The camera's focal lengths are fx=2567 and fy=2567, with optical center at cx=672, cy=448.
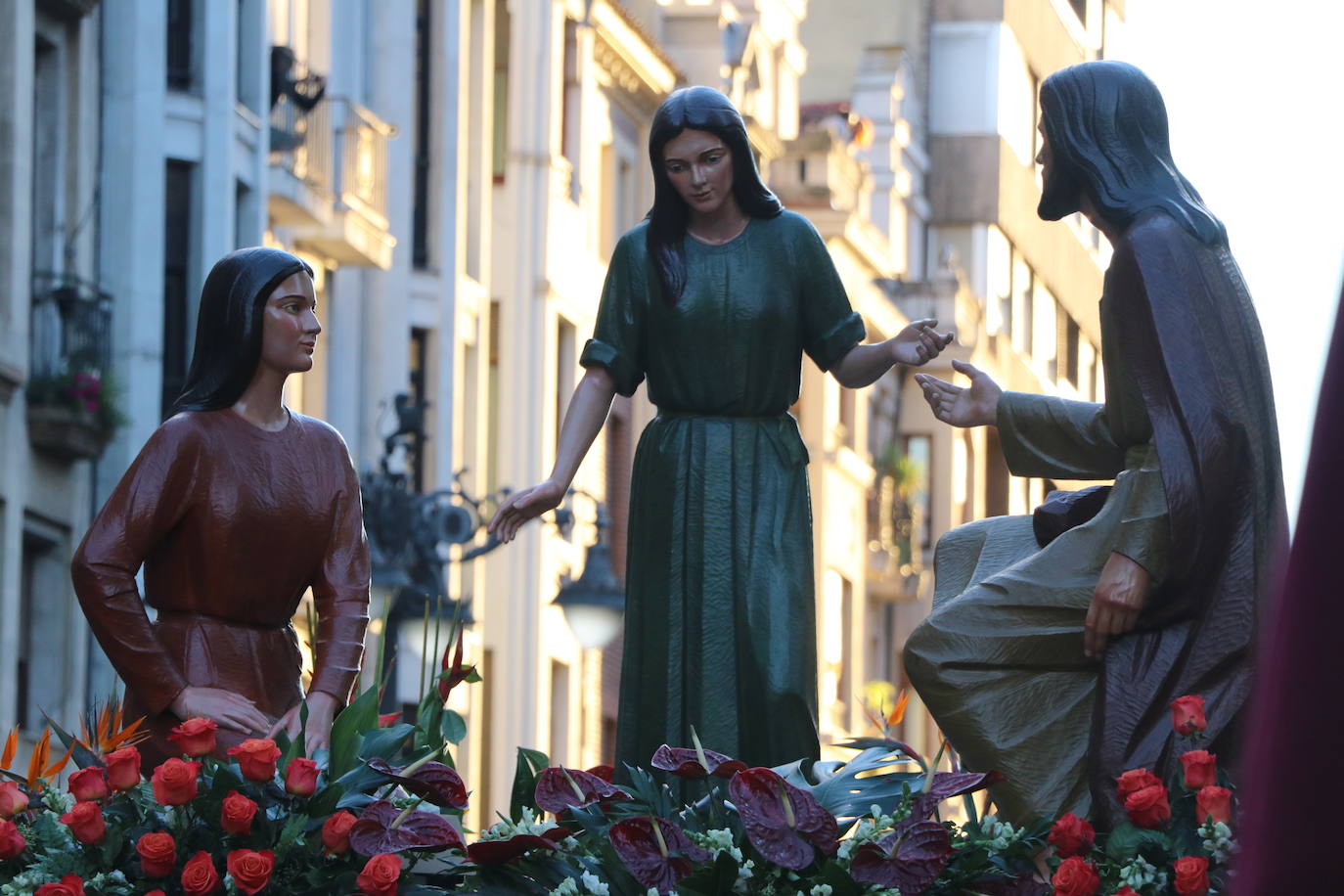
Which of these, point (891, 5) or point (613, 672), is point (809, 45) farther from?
point (613, 672)

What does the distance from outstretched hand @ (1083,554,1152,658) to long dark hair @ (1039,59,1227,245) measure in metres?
0.74

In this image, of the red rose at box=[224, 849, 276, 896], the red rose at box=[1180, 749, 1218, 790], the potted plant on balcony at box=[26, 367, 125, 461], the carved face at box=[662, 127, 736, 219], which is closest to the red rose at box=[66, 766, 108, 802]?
the red rose at box=[224, 849, 276, 896]

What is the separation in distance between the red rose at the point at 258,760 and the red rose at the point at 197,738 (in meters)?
0.12

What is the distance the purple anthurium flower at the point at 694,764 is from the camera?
484 cm

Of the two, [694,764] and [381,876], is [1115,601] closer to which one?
[694,764]

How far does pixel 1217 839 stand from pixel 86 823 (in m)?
2.03

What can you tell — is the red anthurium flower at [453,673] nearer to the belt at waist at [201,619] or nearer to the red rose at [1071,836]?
the belt at waist at [201,619]

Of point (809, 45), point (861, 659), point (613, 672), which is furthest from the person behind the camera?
point (809, 45)

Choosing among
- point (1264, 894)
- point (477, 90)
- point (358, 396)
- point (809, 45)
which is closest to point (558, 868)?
point (1264, 894)

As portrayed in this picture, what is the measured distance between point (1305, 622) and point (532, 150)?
33137 millimetres

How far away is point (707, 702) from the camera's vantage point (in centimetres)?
608

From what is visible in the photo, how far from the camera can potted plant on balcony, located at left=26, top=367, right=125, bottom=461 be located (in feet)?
71.6

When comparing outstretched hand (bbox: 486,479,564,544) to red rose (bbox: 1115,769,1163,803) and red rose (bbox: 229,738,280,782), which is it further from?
red rose (bbox: 1115,769,1163,803)

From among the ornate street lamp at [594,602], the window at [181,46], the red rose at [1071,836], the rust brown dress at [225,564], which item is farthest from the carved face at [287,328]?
the window at [181,46]
